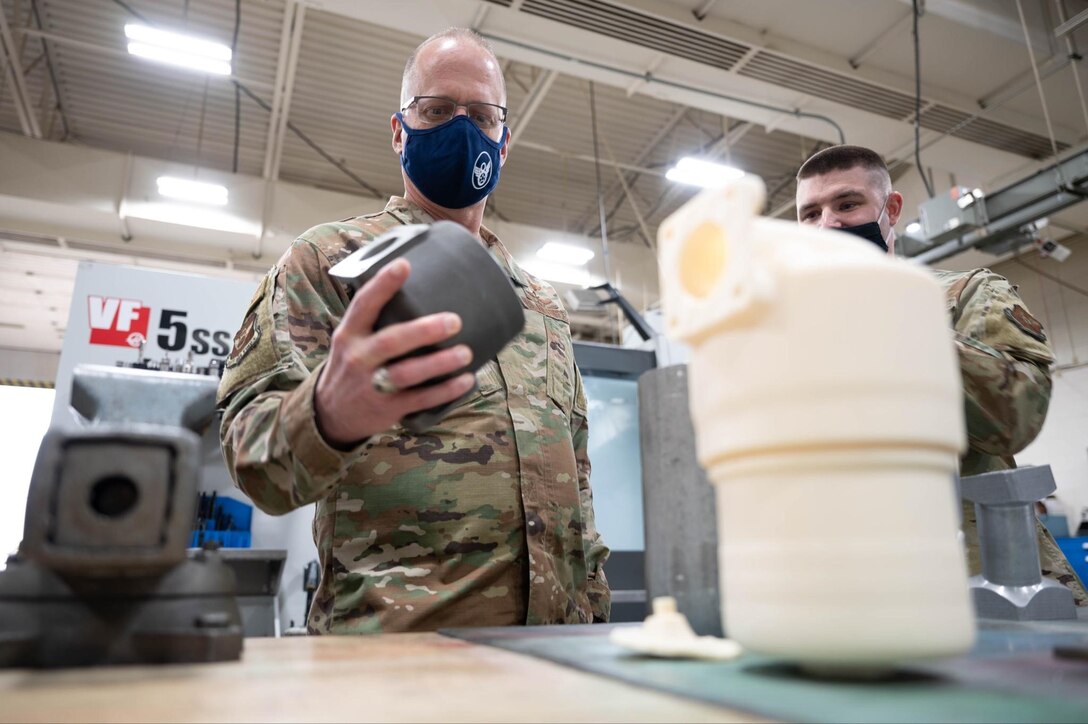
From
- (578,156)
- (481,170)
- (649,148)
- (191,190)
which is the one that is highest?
(649,148)

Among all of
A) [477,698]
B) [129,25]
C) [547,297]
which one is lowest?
[477,698]

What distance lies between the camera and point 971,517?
4.67 ft

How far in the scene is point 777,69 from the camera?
Answer: 3986 mm

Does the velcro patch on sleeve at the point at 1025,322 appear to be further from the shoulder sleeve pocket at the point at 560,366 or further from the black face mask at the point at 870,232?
the shoulder sleeve pocket at the point at 560,366

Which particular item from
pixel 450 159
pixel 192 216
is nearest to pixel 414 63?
pixel 450 159

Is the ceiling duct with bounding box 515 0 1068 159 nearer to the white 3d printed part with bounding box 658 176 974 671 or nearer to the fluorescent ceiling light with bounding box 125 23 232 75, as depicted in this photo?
the fluorescent ceiling light with bounding box 125 23 232 75

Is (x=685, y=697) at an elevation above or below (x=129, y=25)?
below

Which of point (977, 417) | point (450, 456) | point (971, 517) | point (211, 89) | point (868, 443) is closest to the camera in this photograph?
point (868, 443)

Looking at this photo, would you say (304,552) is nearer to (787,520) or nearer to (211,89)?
(787,520)

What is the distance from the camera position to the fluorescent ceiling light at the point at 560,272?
6367 millimetres

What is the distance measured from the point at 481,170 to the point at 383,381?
79 centimetres

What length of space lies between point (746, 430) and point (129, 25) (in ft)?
14.0

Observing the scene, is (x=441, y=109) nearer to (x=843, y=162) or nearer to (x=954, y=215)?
(x=843, y=162)

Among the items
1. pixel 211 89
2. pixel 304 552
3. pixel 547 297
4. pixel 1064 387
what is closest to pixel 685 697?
pixel 547 297
